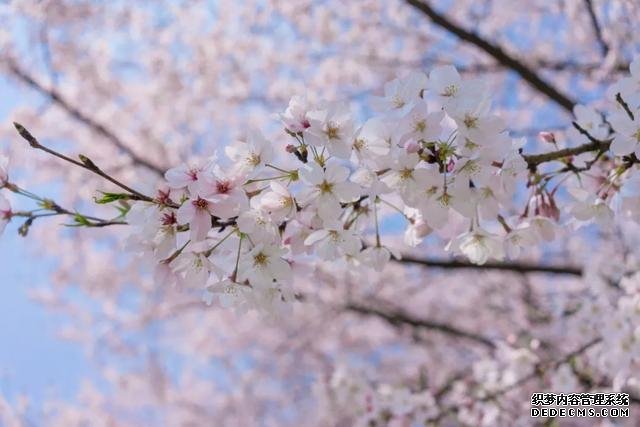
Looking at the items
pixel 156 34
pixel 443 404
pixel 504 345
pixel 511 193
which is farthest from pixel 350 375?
pixel 156 34

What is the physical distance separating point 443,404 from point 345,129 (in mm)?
3007

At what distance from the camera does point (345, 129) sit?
127 cm

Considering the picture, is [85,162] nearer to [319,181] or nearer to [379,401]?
[319,181]

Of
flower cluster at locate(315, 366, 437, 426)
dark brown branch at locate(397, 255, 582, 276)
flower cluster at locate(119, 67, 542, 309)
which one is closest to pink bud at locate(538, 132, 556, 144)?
flower cluster at locate(119, 67, 542, 309)

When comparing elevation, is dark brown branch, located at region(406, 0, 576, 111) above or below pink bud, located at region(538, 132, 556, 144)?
above

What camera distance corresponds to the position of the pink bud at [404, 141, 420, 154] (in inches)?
48.0

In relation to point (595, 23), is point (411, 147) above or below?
below

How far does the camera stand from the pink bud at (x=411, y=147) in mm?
1220

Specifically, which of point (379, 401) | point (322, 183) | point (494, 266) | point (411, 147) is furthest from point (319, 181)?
point (379, 401)

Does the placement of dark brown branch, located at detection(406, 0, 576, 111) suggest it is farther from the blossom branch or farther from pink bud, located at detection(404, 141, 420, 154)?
the blossom branch

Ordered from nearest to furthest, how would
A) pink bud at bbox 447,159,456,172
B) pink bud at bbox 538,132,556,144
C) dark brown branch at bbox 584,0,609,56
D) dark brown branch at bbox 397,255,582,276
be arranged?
pink bud at bbox 447,159,456,172
pink bud at bbox 538,132,556,144
dark brown branch at bbox 397,255,582,276
dark brown branch at bbox 584,0,609,56

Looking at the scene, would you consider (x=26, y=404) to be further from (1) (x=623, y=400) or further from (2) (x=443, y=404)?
(1) (x=623, y=400)

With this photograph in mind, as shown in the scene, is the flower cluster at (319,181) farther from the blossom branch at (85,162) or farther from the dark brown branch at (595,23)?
the dark brown branch at (595,23)

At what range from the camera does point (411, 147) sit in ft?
4.00
